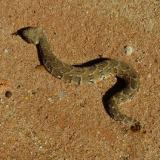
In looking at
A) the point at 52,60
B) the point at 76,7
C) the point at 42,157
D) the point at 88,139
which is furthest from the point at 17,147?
the point at 76,7

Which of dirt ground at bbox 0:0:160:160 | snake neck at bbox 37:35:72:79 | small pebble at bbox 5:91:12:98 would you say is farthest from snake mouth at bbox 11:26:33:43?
small pebble at bbox 5:91:12:98

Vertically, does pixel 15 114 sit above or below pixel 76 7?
below

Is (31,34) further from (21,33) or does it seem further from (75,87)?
(75,87)

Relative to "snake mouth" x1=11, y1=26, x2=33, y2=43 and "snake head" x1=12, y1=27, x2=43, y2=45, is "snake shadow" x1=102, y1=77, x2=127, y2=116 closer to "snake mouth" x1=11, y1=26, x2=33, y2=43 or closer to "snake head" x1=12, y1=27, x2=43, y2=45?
"snake head" x1=12, y1=27, x2=43, y2=45

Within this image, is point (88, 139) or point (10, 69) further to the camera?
point (10, 69)

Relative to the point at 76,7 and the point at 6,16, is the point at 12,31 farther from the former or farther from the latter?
the point at 76,7

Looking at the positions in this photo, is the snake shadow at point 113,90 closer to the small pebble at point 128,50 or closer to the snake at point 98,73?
the snake at point 98,73
